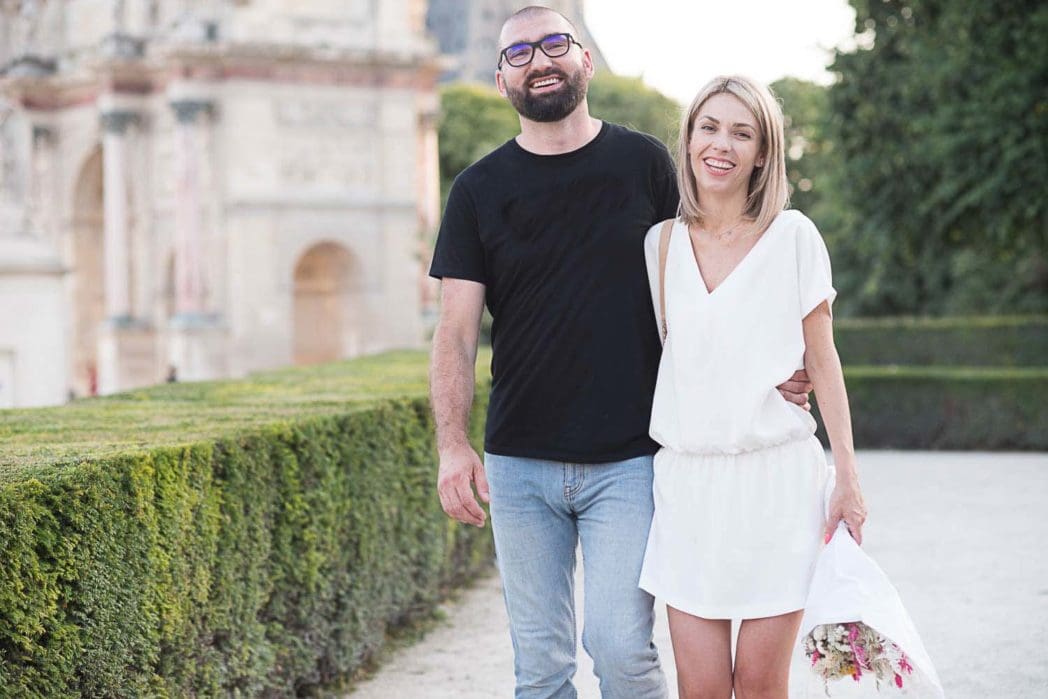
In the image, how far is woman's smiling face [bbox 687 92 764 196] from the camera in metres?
4.28

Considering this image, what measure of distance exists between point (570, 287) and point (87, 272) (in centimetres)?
3901

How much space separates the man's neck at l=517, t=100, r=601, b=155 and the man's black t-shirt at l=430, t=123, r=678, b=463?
31 millimetres

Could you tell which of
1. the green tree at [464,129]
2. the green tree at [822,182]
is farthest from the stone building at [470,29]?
the green tree at [822,182]

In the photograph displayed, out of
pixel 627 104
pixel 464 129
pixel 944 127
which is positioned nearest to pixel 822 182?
pixel 944 127

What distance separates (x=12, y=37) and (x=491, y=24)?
46.0 m

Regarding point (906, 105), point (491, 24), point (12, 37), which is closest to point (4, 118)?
point (906, 105)

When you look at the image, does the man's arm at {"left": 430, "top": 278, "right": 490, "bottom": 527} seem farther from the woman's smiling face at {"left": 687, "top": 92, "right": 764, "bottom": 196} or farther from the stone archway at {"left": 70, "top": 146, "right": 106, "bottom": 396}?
the stone archway at {"left": 70, "top": 146, "right": 106, "bottom": 396}

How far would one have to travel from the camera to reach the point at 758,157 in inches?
170

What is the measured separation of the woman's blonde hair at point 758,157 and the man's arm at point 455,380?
713 millimetres

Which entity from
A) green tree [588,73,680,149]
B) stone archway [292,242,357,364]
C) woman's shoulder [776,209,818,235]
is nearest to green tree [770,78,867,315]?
green tree [588,73,680,149]

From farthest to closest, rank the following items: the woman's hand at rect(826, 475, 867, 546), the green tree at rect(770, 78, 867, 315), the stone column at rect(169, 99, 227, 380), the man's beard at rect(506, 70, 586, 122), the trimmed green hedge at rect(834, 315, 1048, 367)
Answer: the stone column at rect(169, 99, 227, 380) → the trimmed green hedge at rect(834, 315, 1048, 367) → the green tree at rect(770, 78, 867, 315) → the man's beard at rect(506, 70, 586, 122) → the woman's hand at rect(826, 475, 867, 546)

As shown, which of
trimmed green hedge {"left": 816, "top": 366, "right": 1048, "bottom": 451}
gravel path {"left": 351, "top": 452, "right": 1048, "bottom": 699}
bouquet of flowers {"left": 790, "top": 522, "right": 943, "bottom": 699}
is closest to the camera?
bouquet of flowers {"left": 790, "top": 522, "right": 943, "bottom": 699}

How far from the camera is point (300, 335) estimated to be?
116 feet

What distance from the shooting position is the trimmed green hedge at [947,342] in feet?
102
